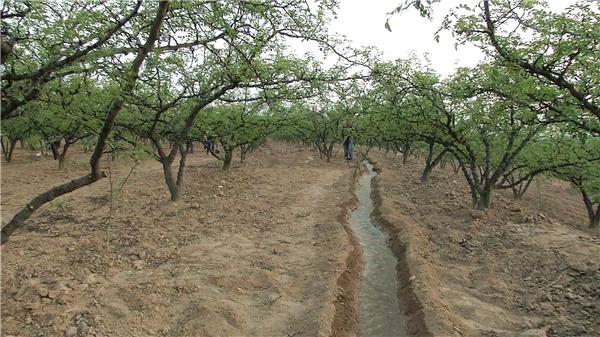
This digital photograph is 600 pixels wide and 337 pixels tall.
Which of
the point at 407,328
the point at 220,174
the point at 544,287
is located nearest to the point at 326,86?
the point at 407,328

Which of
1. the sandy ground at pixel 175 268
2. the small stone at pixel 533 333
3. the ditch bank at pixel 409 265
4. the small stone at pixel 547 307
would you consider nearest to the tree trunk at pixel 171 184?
the sandy ground at pixel 175 268

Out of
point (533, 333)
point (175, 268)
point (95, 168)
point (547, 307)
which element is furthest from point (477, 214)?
point (95, 168)

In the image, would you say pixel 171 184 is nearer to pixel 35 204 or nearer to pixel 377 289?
pixel 377 289

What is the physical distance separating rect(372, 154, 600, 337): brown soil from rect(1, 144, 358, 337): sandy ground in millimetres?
1580

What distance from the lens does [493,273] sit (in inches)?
339

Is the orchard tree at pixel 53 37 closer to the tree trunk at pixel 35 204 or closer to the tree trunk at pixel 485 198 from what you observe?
the tree trunk at pixel 35 204

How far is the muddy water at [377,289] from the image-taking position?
6906 millimetres

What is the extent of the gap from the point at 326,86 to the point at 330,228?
18.8ft

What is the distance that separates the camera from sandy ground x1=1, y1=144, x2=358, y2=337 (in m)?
5.78

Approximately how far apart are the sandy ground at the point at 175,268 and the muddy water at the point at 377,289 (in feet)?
1.29

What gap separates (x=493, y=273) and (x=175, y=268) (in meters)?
7.05

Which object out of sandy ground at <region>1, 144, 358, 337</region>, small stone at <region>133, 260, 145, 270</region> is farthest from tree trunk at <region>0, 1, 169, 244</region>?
small stone at <region>133, 260, 145, 270</region>

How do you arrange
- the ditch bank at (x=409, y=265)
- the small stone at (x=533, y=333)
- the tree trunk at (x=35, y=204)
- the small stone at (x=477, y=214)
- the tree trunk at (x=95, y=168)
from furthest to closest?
the small stone at (x=477, y=214), the ditch bank at (x=409, y=265), the small stone at (x=533, y=333), the tree trunk at (x=35, y=204), the tree trunk at (x=95, y=168)

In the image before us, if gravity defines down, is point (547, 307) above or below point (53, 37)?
below
